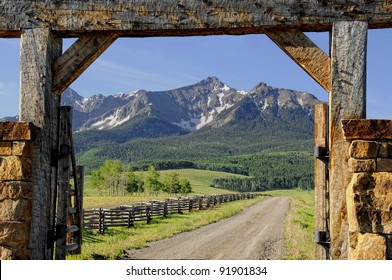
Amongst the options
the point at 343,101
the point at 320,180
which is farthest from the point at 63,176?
the point at 343,101

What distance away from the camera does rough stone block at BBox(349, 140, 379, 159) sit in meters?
4.99

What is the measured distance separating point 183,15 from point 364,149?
2.49 meters

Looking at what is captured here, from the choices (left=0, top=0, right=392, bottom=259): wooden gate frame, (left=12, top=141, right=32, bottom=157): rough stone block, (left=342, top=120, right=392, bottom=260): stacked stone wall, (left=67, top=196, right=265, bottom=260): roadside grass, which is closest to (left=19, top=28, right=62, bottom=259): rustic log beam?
(left=0, top=0, right=392, bottom=259): wooden gate frame

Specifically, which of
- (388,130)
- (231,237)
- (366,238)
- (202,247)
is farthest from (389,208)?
(231,237)

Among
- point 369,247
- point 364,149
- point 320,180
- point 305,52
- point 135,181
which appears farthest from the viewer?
point 135,181

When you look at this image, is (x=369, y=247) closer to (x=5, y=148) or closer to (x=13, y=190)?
(x=13, y=190)

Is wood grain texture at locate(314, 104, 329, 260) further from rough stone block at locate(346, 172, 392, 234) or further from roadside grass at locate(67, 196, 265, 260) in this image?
roadside grass at locate(67, 196, 265, 260)

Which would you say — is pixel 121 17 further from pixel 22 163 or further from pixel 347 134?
pixel 347 134

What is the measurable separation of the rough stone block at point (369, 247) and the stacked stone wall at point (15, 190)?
357 cm

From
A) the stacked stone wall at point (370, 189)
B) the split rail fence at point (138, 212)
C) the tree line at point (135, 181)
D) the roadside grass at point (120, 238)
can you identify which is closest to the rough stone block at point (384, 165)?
the stacked stone wall at point (370, 189)

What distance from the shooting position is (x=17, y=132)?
539 cm

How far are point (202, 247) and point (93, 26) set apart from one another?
38.1 ft

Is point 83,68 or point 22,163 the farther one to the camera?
point 83,68

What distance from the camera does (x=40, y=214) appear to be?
5.64 metres
